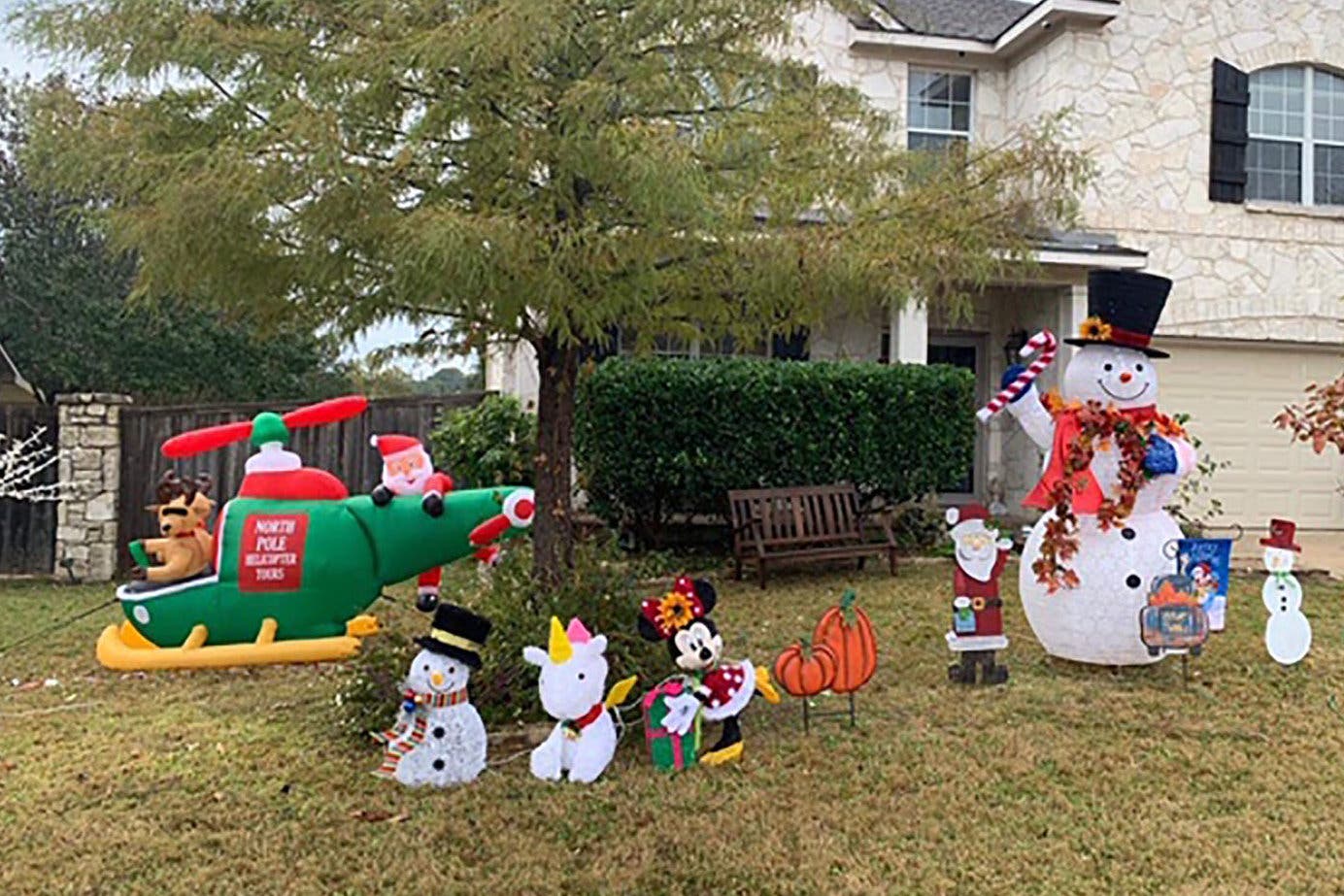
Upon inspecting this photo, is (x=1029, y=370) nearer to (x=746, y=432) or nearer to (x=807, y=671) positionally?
(x=807, y=671)

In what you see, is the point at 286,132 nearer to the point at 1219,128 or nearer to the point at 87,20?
the point at 87,20

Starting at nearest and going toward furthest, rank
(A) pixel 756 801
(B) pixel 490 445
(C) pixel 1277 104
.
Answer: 1. (A) pixel 756 801
2. (B) pixel 490 445
3. (C) pixel 1277 104

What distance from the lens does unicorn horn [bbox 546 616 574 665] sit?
3.86m

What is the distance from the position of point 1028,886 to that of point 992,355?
9.93m

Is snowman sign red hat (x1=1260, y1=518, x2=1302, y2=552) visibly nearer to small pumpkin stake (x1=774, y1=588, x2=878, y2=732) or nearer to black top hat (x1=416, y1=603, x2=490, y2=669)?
small pumpkin stake (x1=774, y1=588, x2=878, y2=732)

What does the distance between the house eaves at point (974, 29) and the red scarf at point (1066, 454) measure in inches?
269

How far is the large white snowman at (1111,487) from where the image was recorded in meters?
5.38

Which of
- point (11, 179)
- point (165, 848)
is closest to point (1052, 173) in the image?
point (165, 848)

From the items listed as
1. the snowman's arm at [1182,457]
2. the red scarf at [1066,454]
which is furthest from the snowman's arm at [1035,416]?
the snowman's arm at [1182,457]

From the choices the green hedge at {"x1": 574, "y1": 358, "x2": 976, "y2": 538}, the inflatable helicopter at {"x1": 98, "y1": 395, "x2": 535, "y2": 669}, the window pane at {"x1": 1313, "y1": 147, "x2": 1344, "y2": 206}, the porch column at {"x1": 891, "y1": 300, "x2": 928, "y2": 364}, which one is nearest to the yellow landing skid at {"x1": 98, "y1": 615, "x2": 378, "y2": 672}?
the inflatable helicopter at {"x1": 98, "y1": 395, "x2": 535, "y2": 669}

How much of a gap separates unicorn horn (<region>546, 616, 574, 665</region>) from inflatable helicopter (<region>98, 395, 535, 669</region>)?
1.89m

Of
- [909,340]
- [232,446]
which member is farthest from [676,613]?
[909,340]

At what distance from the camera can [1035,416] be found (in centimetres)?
565

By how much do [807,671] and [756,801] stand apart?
743 millimetres
